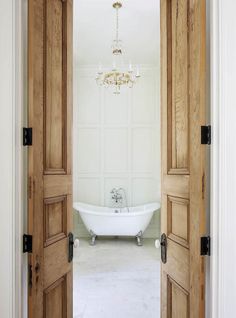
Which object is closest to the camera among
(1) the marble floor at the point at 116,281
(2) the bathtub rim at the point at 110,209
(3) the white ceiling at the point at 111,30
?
(1) the marble floor at the point at 116,281

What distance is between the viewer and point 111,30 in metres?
4.11

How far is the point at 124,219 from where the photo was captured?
491cm

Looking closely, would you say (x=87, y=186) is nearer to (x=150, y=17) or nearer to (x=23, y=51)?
(x=150, y=17)

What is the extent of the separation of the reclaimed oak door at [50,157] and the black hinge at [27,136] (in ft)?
0.06

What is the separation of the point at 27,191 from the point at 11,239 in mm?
219

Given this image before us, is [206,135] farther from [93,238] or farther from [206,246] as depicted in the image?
[93,238]

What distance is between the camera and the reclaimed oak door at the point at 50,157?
4.50 ft

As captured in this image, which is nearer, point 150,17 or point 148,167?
point 150,17

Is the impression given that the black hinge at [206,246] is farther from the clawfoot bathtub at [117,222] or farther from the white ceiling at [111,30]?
the clawfoot bathtub at [117,222]

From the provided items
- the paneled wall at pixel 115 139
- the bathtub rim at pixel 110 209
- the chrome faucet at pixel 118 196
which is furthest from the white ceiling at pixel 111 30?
the bathtub rim at pixel 110 209

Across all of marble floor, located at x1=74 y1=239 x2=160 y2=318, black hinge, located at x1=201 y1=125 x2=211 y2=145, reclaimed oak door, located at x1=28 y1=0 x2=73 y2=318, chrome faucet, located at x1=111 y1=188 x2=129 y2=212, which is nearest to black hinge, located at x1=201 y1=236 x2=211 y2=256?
black hinge, located at x1=201 y1=125 x2=211 y2=145

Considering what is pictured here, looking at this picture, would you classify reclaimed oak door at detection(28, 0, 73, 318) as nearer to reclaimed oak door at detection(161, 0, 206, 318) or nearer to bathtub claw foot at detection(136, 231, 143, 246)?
reclaimed oak door at detection(161, 0, 206, 318)

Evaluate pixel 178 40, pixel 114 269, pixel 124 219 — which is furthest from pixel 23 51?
pixel 124 219
